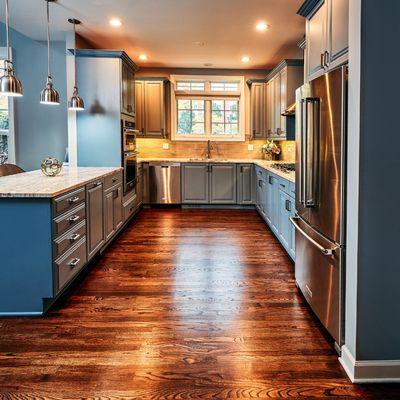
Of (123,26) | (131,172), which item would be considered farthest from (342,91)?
(131,172)

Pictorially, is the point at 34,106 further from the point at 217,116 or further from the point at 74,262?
the point at 74,262

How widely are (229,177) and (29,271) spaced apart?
16.7 feet

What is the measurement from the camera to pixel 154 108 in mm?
7738

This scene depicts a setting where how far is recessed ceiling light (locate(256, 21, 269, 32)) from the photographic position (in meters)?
5.05

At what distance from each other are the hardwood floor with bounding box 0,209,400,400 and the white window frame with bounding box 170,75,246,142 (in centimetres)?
437

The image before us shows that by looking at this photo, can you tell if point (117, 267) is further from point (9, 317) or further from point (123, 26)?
point (123, 26)

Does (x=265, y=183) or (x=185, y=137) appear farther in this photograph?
(x=185, y=137)

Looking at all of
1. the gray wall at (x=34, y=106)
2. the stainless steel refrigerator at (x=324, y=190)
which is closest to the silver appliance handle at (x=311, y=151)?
the stainless steel refrigerator at (x=324, y=190)

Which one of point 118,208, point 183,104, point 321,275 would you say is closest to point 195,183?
point 183,104

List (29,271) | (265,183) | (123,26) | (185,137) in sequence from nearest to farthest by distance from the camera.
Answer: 1. (29,271)
2. (123,26)
3. (265,183)
4. (185,137)

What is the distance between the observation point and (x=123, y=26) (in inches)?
206

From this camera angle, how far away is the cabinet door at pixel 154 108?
25.3 ft

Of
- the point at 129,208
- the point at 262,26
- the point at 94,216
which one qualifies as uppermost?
the point at 262,26

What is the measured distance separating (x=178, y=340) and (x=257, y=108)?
19.4 ft
